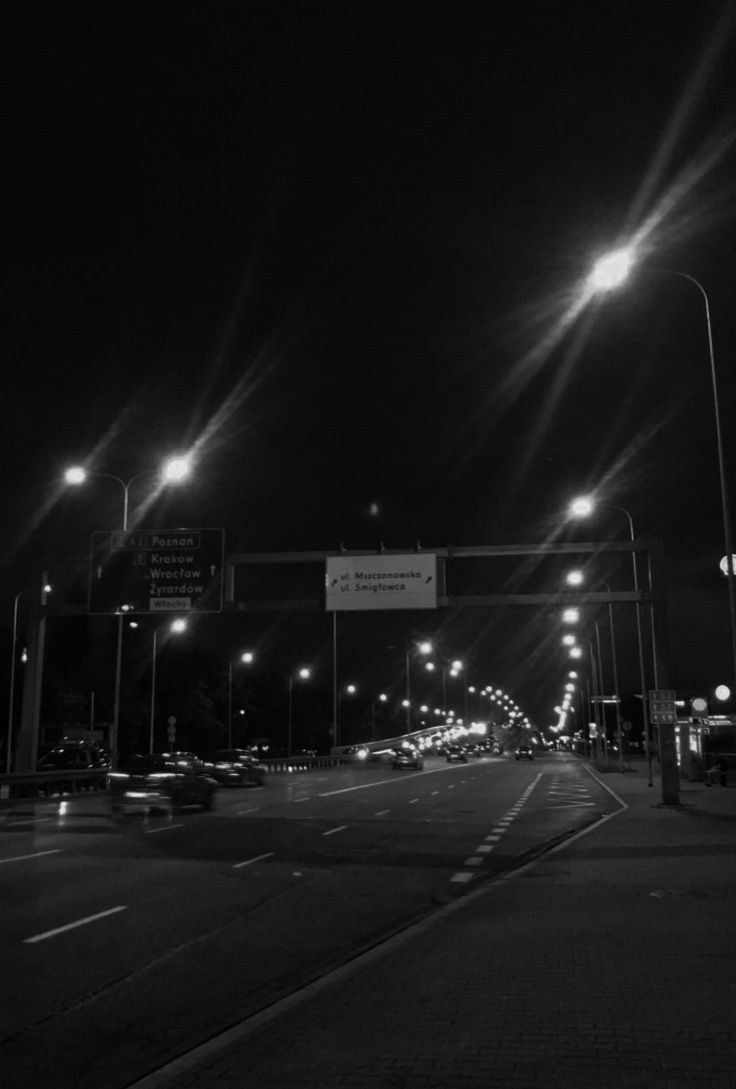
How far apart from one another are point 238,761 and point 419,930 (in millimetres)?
39686

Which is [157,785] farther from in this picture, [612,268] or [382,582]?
[612,268]

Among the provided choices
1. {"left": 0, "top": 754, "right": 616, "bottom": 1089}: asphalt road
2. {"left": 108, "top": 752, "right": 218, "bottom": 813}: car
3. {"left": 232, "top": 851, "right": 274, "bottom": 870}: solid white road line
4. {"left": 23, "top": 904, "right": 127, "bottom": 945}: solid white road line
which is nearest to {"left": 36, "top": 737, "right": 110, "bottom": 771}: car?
{"left": 108, "top": 752, "right": 218, "bottom": 813}: car

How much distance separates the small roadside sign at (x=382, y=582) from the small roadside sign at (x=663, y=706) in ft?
22.9

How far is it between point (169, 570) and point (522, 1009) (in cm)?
2362

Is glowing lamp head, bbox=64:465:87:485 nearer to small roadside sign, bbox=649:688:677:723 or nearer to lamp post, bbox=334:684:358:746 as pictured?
small roadside sign, bbox=649:688:677:723

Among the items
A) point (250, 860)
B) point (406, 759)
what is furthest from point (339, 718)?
point (250, 860)

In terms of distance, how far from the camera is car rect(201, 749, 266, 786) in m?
45.0

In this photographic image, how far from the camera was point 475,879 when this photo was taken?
14.4 m

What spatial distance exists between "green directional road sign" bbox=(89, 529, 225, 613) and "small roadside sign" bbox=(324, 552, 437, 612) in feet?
11.1

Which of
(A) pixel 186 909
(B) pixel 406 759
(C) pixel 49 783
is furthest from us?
(B) pixel 406 759

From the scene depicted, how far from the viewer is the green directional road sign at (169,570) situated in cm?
2939

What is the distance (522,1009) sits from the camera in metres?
6.96

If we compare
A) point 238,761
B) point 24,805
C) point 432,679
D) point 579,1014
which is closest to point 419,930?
point 579,1014

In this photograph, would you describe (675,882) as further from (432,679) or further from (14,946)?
(432,679)
